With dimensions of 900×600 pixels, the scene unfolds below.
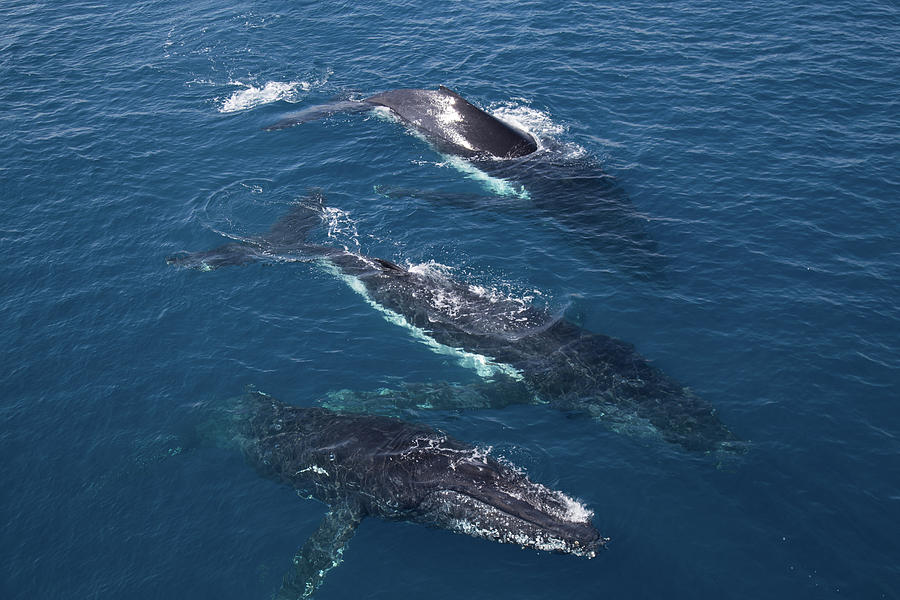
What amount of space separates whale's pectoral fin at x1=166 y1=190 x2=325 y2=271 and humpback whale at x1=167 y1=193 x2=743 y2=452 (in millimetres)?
64

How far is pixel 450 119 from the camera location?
4475 cm

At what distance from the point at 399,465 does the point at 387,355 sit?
773 cm

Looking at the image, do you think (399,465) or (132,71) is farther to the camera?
(132,71)

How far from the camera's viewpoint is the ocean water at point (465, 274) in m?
23.6

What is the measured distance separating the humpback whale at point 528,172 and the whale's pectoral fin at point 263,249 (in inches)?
245

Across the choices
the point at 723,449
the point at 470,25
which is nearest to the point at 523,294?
the point at 723,449

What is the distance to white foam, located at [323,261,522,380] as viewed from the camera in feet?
97.2

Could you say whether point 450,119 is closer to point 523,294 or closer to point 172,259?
point 523,294

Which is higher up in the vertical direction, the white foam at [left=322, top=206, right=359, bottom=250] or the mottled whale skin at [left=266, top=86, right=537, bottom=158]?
the mottled whale skin at [left=266, top=86, right=537, bottom=158]

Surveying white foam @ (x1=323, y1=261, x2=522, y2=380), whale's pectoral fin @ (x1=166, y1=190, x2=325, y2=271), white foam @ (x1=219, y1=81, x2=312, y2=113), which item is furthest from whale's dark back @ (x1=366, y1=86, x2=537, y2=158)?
white foam @ (x1=323, y1=261, x2=522, y2=380)

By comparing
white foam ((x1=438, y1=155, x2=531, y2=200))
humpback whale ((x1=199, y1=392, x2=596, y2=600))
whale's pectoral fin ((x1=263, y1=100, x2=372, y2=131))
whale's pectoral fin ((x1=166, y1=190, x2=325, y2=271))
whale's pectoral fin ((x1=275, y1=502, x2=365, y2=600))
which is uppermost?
whale's pectoral fin ((x1=263, y1=100, x2=372, y2=131))

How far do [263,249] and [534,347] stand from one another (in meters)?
16.3

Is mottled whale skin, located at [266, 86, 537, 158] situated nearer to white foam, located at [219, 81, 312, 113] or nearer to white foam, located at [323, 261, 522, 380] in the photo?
white foam, located at [219, 81, 312, 113]

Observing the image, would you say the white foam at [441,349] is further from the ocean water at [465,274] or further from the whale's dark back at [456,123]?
the whale's dark back at [456,123]
